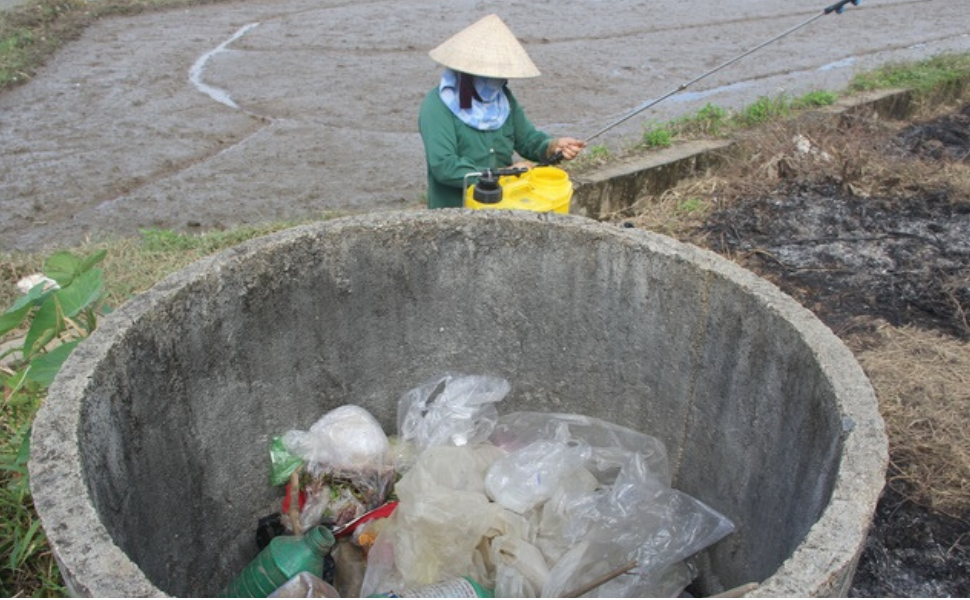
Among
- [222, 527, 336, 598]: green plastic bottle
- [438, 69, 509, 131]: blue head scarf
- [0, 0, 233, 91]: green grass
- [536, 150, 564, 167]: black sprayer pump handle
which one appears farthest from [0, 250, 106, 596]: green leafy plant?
[0, 0, 233, 91]: green grass

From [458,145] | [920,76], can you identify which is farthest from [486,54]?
[920,76]

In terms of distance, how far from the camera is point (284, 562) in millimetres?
2641

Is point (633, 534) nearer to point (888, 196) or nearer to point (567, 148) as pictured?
point (567, 148)

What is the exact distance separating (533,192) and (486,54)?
56 centimetres

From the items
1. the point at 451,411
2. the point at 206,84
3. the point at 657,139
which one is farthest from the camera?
the point at 206,84

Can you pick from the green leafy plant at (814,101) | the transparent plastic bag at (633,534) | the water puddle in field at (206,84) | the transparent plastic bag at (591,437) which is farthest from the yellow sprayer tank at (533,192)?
the water puddle in field at (206,84)

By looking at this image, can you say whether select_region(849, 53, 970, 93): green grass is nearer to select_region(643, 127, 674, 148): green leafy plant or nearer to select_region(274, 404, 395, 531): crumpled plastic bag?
select_region(643, 127, 674, 148): green leafy plant

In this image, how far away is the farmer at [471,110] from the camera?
352cm

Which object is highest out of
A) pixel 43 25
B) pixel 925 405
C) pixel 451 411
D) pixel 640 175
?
pixel 43 25

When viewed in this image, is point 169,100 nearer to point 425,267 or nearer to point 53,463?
point 425,267

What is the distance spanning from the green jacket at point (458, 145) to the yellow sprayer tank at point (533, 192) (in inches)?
5.1

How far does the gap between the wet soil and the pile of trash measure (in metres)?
0.75

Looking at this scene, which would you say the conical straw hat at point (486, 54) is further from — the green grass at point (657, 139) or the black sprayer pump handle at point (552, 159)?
the green grass at point (657, 139)

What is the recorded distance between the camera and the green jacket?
140 inches
